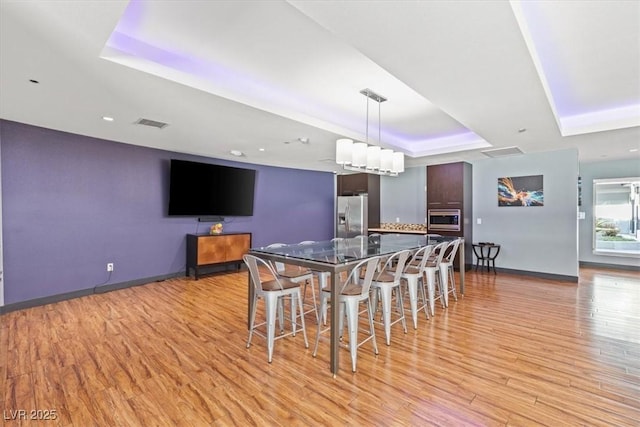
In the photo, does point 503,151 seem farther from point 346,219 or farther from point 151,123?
point 151,123

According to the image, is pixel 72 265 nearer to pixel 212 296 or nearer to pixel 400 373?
pixel 212 296

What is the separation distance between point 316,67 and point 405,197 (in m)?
5.59

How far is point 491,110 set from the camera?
3.48 meters

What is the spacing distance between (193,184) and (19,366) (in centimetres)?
383

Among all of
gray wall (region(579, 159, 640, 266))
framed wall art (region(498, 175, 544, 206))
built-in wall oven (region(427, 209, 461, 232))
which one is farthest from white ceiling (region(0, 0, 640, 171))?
gray wall (region(579, 159, 640, 266))

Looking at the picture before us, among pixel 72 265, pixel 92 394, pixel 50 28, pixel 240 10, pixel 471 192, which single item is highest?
pixel 240 10

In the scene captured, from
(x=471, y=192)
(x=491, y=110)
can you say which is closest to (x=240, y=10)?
(x=491, y=110)

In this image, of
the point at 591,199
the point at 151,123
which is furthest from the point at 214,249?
the point at 591,199

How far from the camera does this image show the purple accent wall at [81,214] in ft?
13.6

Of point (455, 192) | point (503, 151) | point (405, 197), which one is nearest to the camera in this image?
point (503, 151)

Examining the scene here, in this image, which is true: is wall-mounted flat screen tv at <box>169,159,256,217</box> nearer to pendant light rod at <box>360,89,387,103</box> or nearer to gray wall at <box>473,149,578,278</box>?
pendant light rod at <box>360,89,387,103</box>

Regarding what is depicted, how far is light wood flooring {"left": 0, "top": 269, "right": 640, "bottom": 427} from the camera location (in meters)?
2.06

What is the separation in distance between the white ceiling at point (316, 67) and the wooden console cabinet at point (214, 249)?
6.78 ft

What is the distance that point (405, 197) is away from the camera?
802 centimetres
